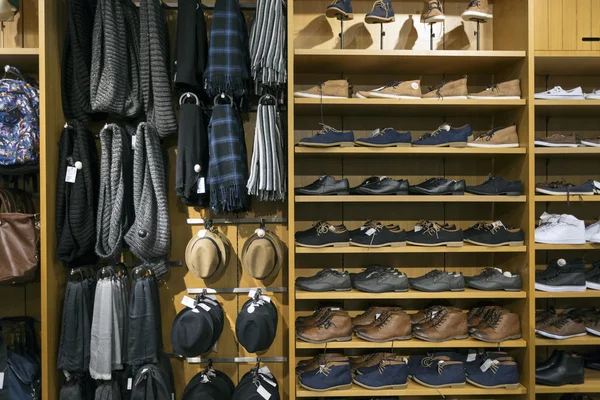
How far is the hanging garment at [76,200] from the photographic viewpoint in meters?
2.79

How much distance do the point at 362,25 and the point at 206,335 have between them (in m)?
2.13

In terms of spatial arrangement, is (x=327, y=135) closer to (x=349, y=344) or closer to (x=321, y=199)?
(x=321, y=199)

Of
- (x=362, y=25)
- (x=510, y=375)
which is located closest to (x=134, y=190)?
(x=362, y=25)

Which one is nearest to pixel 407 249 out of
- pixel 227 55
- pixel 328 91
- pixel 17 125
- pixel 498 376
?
pixel 498 376

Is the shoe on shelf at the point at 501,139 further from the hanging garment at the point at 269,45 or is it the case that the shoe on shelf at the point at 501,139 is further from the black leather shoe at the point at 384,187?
the hanging garment at the point at 269,45

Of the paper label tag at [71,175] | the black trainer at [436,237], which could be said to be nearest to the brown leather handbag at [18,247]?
the paper label tag at [71,175]

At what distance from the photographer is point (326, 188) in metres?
2.85

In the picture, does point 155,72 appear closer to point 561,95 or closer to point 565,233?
point 561,95

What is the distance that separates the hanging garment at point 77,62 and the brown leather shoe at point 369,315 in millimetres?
2002

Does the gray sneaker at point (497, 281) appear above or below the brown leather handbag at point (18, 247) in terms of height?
below

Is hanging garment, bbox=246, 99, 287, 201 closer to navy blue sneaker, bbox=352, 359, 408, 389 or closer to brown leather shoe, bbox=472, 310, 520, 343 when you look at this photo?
navy blue sneaker, bbox=352, 359, 408, 389

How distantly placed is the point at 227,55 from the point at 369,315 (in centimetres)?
172

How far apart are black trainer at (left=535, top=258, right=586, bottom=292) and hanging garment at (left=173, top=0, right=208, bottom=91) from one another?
7.55ft

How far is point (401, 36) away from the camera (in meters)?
3.23
